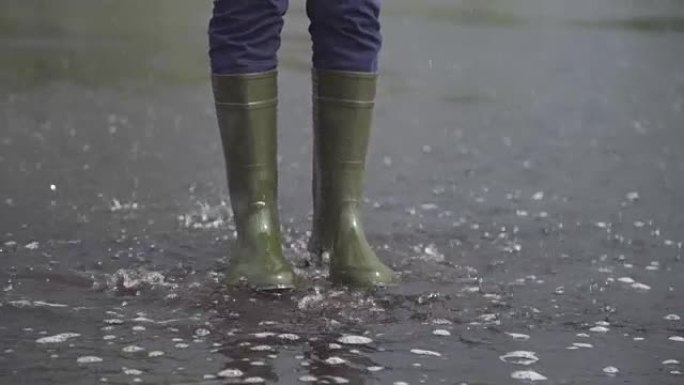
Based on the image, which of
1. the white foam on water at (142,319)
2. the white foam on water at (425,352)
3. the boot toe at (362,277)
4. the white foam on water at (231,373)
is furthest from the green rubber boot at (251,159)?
the white foam on water at (231,373)

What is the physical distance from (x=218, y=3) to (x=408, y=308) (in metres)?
0.84

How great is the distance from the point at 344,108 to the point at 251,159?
0.26 m

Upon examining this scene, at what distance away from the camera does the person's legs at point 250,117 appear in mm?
3438

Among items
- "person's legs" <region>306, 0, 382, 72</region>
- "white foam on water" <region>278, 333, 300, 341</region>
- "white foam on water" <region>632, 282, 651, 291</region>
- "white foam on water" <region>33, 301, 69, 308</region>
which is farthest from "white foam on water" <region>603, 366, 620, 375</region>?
"white foam on water" <region>33, 301, 69, 308</region>

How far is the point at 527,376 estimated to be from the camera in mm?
2789

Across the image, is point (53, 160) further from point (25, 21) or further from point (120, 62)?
point (25, 21)

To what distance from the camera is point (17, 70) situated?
25.9ft

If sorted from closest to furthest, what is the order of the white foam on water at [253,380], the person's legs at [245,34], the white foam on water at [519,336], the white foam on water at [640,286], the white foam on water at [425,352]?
the white foam on water at [253,380] → the white foam on water at [425,352] → the white foam on water at [519,336] → the person's legs at [245,34] → the white foam on water at [640,286]

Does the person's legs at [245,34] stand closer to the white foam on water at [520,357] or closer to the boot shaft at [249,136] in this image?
the boot shaft at [249,136]

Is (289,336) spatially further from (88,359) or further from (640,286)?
(640,286)

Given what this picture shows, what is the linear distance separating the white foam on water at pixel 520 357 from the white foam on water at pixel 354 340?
27cm

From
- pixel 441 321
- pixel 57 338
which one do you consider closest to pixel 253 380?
pixel 57 338

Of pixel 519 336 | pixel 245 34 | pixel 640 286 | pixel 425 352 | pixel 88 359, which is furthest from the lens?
pixel 640 286

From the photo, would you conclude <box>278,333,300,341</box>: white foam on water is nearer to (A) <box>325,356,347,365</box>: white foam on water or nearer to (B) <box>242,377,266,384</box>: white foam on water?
(A) <box>325,356,347,365</box>: white foam on water
